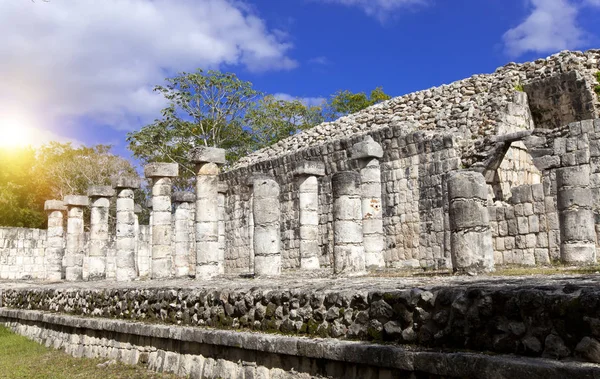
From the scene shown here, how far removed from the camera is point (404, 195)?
690 inches

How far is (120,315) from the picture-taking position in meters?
10.2

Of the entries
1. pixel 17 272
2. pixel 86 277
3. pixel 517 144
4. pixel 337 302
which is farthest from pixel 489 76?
pixel 17 272

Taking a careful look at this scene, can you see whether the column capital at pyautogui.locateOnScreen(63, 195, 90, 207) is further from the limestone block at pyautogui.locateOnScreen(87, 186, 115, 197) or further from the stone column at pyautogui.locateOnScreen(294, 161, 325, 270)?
the stone column at pyautogui.locateOnScreen(294, 161, 325, 270)

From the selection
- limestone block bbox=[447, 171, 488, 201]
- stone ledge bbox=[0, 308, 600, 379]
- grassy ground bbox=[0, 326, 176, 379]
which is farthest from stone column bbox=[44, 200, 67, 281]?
limestone block bbox=[447, 171, 488, 201]

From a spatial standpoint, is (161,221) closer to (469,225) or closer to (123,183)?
(123,183)

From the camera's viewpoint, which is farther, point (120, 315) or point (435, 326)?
point (120, 315)

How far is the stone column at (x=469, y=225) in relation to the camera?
9.38 metres

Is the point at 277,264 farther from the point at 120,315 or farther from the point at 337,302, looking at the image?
the point at 337,302

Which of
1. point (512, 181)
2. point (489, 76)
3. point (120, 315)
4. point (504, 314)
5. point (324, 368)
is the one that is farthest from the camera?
point (489, 76)

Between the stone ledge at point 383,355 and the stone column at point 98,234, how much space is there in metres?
11.5

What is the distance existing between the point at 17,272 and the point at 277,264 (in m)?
17.8

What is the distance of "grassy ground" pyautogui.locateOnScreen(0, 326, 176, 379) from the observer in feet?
28.7

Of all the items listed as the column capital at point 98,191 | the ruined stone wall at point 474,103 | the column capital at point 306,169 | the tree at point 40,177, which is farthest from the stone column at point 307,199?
the tree at point 40,177

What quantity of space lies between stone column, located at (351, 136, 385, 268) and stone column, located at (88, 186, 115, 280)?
9.57 meters
